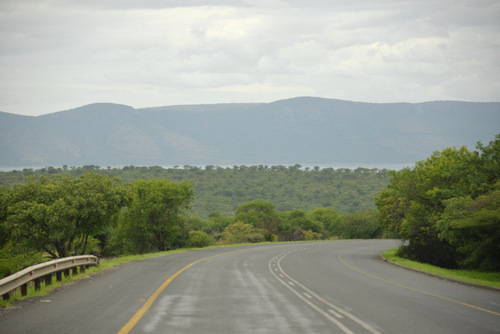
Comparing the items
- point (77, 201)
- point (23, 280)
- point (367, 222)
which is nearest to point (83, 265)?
point (23, 280)

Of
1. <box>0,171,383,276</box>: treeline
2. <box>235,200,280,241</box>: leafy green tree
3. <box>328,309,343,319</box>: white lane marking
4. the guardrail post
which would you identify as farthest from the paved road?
<box>235,200,280,241</box>: leafy green tree

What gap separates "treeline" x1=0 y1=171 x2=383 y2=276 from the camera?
33156 mm

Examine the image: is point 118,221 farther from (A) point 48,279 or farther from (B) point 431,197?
(A) point 48,279

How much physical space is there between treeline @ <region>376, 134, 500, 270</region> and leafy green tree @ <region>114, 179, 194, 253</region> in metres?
20.9

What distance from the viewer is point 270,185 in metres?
169

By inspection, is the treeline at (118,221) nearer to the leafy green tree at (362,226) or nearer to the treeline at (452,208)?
the leafy green tree at (362,226)

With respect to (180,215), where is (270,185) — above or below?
above

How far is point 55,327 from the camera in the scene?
1062 cm

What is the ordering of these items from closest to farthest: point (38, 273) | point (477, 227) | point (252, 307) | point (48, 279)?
point (252, 307) < point (38, 273) < point (48, 279) < point (477, 227)

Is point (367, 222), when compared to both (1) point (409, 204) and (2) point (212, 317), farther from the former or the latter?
(2) point (212, 317)

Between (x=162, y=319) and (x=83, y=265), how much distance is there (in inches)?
481

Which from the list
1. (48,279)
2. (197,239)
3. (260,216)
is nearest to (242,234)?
(197,239)

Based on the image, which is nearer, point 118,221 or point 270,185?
Result: point 118,221

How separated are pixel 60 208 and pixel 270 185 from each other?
137132mm
